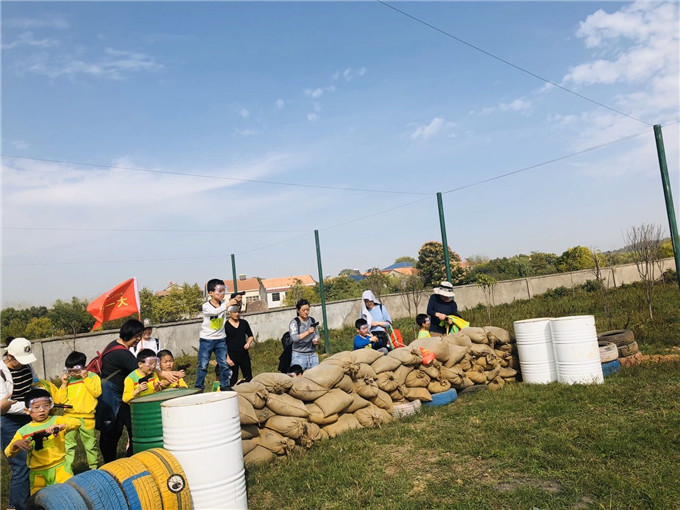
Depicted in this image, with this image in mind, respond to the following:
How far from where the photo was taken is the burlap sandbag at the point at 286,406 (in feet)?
17.6

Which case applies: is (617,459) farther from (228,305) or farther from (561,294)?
(561,294)

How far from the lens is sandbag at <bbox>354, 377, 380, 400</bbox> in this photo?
20.4 ft

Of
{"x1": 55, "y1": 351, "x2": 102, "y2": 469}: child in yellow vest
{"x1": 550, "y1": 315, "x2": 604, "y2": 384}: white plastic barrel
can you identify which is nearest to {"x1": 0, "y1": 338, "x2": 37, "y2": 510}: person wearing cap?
{"x1": 55, "y1": 351, "x2": 102, "y2": 469}: child in yellow vest

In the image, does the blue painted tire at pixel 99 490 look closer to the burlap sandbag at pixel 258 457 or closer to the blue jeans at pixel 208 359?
the burlap sandbag at pixel 258 457

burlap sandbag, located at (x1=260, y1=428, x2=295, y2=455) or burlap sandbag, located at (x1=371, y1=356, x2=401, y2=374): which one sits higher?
burlap sandbag, located at (x1=371, y1=356, x2=401, y2=374)

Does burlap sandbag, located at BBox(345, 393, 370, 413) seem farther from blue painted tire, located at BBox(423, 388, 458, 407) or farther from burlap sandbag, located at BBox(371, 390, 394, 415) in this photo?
blue painted tire, located at BBox(423, 388, 458, 407)

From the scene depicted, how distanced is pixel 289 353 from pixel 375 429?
2.01 meters

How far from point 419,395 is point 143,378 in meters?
3.48

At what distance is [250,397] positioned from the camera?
5230 millimetres

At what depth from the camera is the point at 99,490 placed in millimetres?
3102

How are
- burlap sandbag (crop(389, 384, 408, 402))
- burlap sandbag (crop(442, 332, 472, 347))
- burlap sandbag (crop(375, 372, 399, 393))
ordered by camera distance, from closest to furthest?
burlap sandbag (crop(375, 372, 399, 393)) → burlap sandbag (crop(389, 384, 408, 402)) → burlap sandbag (crop(442, 332, 472, 347))

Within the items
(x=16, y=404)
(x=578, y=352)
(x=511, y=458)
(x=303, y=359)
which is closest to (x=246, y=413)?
(x=16, y=404)

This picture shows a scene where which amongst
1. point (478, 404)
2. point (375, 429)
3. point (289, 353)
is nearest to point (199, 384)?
point (289, 353)

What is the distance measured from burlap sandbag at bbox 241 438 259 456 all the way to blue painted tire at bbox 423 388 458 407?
2581 millimetres
